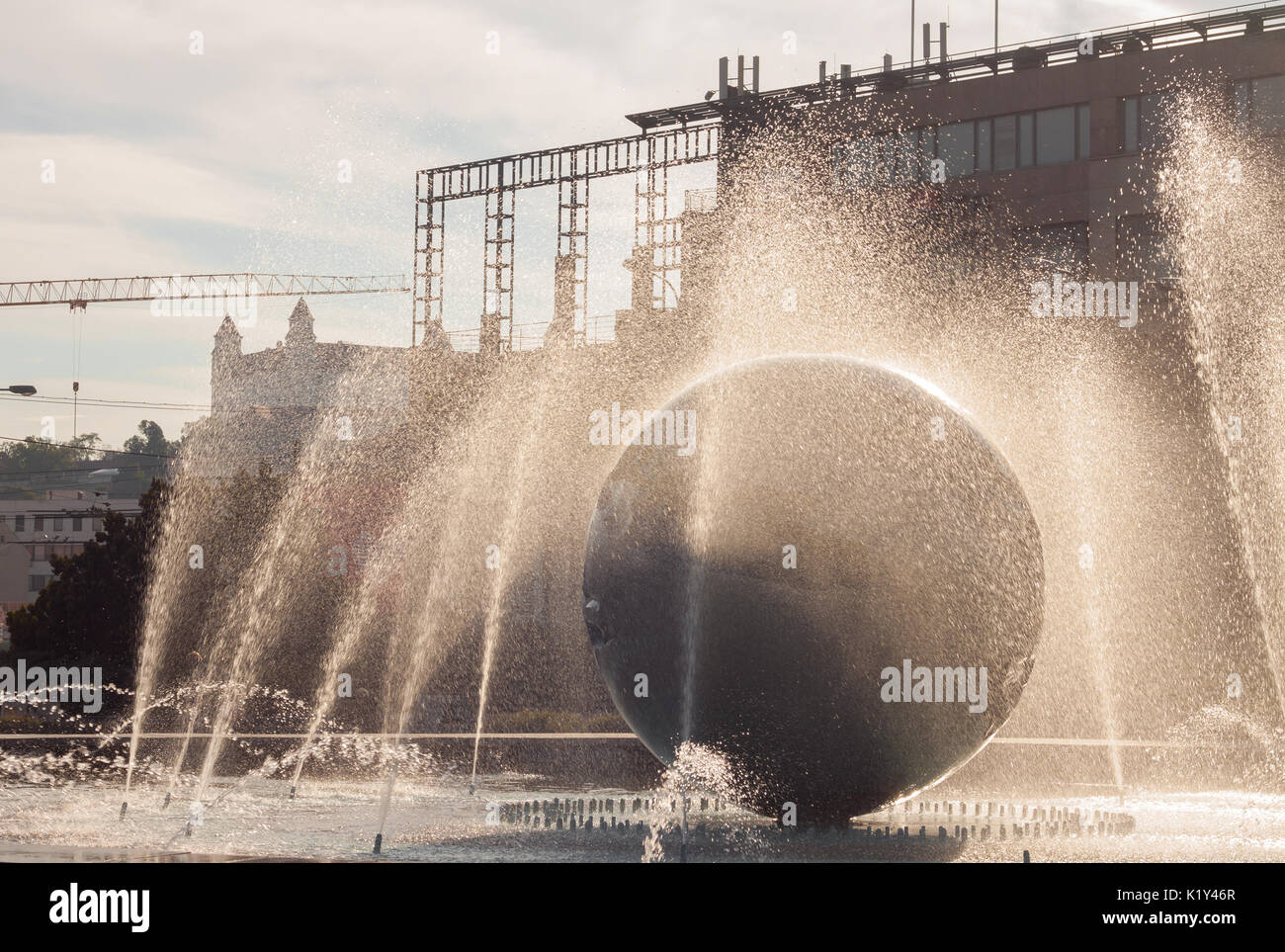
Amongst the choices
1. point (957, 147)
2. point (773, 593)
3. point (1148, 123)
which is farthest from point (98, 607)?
point (1148, 123)

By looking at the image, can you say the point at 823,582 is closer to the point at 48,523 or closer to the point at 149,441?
the point at 48,523

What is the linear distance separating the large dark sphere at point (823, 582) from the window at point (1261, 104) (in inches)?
1507

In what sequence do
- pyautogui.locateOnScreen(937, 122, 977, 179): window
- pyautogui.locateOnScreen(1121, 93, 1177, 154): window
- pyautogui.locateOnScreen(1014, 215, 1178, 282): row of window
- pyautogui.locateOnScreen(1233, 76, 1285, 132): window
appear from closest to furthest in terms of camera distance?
pyautogui.locateOnScreen(1233, 76, 1285, 132): window, pyautogui.locateOnScreen(1014, 215, 1178, 282): row of window, pyautogui.locateOnScreen(1121, 93, 1177, 154): window, pyautogui.locateOnScreen(937, 122, 977, 179): window

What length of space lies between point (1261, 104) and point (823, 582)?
133 feet

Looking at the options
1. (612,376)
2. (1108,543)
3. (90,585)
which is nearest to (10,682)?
(90,585)

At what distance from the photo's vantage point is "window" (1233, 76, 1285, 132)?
146 feet

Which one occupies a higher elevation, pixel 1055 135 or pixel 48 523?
pixel 1055 135

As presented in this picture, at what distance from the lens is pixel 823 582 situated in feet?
35.1

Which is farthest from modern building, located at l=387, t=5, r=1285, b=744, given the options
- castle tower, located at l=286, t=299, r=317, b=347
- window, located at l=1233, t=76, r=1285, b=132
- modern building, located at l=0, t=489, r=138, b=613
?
castle tower, located at l=286, t=299, r=317, b=347

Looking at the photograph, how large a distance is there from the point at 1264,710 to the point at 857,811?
720 inches

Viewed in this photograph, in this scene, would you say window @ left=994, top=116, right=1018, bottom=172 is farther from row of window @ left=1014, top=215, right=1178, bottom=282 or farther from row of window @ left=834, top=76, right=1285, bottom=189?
row of window @ left=1014, top=215, right=1178, bottom=282

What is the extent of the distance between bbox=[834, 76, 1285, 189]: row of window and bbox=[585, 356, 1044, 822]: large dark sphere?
39.4 meters

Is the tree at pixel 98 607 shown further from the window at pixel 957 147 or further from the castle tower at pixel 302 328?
the castle tower at pixel 302 328
